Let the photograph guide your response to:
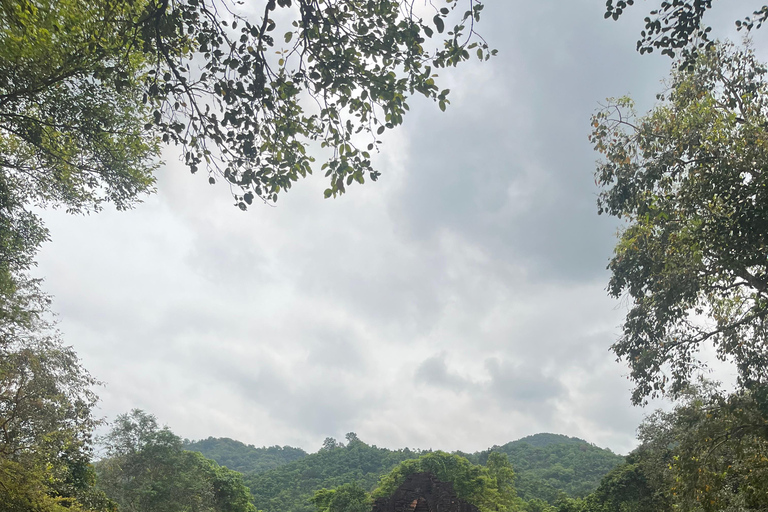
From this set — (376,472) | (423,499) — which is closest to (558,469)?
(376,472)

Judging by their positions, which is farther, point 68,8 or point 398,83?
point 68,8

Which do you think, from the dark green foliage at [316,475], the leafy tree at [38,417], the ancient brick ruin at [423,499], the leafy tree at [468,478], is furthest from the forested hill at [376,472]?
the leafy tree at [38,417]

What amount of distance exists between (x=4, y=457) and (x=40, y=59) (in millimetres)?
6350

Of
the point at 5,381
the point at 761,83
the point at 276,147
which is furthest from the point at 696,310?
the point at 5,381

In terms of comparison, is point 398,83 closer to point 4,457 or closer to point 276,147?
point 276,147

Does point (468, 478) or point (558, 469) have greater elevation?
point (558, 469)

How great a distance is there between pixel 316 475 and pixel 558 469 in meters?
32.1

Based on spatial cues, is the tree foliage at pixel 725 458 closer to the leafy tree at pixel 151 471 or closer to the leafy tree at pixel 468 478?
the leafy tree at pixel 151 471

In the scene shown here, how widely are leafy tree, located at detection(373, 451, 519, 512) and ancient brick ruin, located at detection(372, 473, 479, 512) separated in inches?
204

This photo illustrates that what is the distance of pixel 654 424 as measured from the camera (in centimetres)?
1709

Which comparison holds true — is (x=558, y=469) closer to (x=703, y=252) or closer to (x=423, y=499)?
(x=423, y=499)

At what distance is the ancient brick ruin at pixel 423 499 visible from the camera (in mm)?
21578

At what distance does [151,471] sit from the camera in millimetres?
20609

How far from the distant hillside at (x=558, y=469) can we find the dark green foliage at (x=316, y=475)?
1659 centimetres
